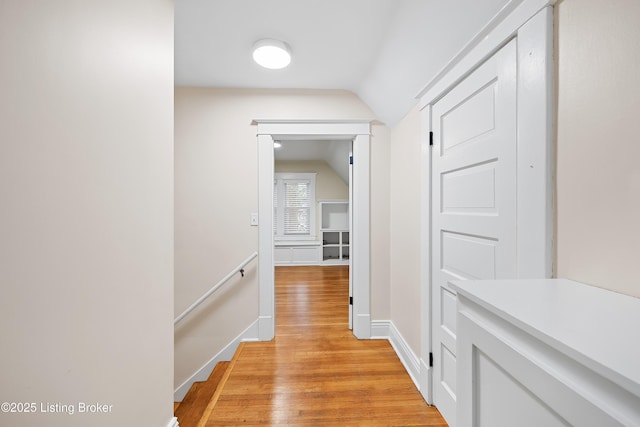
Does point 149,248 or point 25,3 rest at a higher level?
point 25,3

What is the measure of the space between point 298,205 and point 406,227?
3784 mm

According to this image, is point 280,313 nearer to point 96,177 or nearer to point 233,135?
point 233,135

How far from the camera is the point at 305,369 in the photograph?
70.6 inches

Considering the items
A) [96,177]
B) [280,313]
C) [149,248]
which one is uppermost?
[96,177]

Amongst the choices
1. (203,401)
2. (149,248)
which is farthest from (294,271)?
(149,248)

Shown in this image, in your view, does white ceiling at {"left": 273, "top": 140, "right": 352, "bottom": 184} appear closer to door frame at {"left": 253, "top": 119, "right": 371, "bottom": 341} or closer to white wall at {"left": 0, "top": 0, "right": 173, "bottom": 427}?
door frame at {"left": 253, "top": 119, "right": 371, "bottom": 341}

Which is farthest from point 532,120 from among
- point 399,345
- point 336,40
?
point 399,345

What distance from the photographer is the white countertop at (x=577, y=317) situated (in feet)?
1.07

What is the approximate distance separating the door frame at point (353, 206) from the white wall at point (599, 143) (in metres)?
1.52

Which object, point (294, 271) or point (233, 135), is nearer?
point (233, 135)

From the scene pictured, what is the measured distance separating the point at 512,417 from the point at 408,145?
1719mm

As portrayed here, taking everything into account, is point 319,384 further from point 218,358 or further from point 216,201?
point 216,201

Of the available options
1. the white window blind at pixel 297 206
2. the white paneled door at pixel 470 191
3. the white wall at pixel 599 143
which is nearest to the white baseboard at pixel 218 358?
the white paneled door at pixel 470 191

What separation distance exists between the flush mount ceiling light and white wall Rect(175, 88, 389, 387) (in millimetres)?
431
